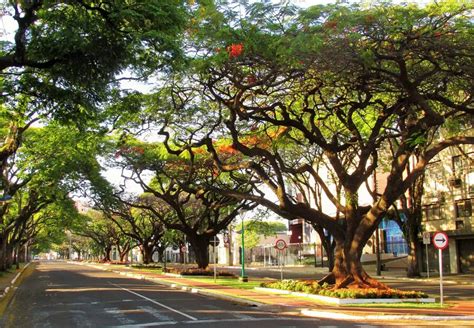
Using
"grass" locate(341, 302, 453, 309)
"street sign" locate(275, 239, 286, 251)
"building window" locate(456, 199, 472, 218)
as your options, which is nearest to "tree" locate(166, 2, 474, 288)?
"grass" locate(341, 302, 453, 309)

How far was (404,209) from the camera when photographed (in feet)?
123

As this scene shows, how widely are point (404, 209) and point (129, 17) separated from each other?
31.0 metres

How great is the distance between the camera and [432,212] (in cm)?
4372

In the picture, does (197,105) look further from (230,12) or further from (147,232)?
(147,232)

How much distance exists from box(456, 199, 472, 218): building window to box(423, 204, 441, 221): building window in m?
2.15

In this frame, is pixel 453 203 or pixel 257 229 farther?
pixel 257 229

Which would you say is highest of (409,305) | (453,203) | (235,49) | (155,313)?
(235,49)

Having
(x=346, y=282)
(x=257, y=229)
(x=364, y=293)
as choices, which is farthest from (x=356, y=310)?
(x=257, y=229)

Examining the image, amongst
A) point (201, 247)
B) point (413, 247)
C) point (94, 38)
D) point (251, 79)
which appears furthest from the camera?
point (201, 247)

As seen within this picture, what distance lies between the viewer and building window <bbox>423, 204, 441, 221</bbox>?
4297cm

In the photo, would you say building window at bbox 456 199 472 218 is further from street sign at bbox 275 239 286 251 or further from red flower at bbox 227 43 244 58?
red flower at bbox 227 43 244 58

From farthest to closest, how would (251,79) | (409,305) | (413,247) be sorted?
(413,247), (251,79), (409,305)

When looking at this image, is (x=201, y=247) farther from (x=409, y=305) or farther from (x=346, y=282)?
(x=409, y=305)

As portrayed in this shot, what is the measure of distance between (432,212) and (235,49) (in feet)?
110
